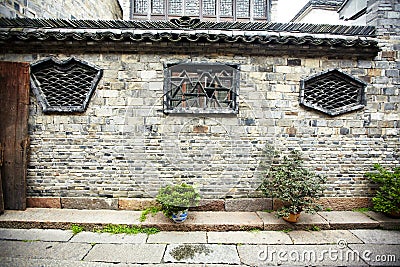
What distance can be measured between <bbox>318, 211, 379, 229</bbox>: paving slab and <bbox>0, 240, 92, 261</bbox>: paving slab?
4.62 meters

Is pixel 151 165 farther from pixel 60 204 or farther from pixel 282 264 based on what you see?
pixel 282 264

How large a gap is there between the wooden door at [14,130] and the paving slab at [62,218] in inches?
12.2

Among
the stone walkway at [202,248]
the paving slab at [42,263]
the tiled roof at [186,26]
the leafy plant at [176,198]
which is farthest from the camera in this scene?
the tiled roof at [186,26]

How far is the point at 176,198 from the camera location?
4266 mm

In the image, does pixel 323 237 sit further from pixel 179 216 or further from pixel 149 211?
pixel 149 211

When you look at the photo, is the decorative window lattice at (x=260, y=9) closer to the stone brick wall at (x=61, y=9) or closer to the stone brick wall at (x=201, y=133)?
the stone brick wall at (x=201, y=133)

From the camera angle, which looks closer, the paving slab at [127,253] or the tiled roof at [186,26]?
the paving slab at [127,253]

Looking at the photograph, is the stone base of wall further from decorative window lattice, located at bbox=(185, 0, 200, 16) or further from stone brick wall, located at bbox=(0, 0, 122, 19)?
decorative window lattice, located at bbox=(185, 0, 200, 16)

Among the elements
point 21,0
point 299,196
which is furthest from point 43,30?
point 299,196

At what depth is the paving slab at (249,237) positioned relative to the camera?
161 inches

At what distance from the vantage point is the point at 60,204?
16.0ft

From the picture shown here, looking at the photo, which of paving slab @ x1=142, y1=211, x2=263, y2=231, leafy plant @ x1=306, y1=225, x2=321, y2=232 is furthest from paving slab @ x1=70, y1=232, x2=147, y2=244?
leafy plant @ x1=306, y1=225, x2=321, y2=232

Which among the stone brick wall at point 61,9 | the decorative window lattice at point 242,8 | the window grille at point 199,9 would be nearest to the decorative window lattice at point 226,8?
the window grille at point 199,9

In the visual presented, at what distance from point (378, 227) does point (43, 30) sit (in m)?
7.78
